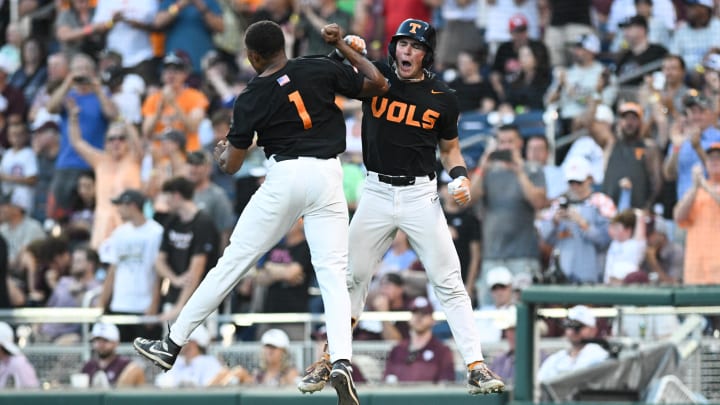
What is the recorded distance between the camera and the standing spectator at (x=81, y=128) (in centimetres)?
1514

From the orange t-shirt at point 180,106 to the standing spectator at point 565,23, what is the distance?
3449mm

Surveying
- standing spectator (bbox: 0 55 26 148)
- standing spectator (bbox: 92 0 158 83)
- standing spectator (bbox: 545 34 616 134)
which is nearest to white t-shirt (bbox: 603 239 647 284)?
standing spectator (bbox: 545 34 616 134)

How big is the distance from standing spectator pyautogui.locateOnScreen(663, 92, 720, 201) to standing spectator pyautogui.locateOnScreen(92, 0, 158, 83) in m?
6.17

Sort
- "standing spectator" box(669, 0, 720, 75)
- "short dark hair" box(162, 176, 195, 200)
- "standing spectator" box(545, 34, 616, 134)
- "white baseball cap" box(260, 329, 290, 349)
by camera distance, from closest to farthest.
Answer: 1. "white baseball cap" box(260, 329, 290, 349)
2. "short dark hair" box(162, 176, 195, 200)
3. "standing spectator" box(545, 34, 616, 134)
4. "standing spectator" box(669, 0, 720, 75)

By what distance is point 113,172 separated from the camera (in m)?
14.5

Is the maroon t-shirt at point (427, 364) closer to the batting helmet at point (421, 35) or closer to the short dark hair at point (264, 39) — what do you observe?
the batting helmet at point (421, 35)

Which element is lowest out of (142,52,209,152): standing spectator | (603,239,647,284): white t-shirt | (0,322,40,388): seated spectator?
(0,322,40,388): seated spectator

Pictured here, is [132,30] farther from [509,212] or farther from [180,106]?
[509,212]

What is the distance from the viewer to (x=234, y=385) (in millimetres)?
11031

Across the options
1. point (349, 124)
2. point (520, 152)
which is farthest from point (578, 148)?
point (349, 124)

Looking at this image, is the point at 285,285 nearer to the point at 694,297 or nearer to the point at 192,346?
the point at 192,346

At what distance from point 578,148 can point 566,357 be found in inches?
111

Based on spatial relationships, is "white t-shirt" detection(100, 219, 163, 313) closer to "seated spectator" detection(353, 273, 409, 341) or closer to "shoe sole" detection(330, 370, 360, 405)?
"seated spectator" detection(353, 273, 409, 341)

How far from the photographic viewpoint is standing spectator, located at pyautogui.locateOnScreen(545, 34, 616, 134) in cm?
1396
